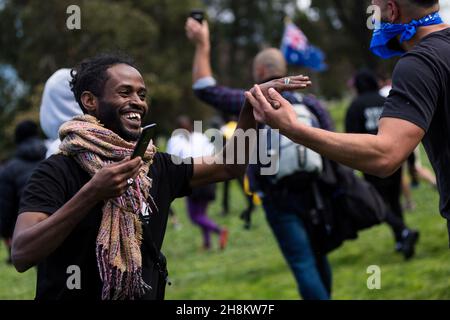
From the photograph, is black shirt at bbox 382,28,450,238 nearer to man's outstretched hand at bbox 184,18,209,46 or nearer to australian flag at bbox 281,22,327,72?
man's outstretched hand at bbox 184,18,209,46

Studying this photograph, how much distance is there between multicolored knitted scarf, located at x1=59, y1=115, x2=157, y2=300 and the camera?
277cm

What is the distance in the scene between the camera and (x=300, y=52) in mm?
10156

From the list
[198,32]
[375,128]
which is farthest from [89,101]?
[375,128]

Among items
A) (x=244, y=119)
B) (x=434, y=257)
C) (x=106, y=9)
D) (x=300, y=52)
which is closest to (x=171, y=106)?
(x=106, y=9)

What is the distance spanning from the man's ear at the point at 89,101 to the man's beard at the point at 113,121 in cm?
5

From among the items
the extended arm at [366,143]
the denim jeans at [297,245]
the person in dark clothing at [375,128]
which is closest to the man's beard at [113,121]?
the extended arm at [366,143]

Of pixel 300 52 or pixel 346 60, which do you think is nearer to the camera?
pixel 300 52

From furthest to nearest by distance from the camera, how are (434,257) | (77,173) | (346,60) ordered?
(346,60)
(434,257)
(77,173)

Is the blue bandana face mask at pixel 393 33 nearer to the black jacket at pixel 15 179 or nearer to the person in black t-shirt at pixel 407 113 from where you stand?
the person in black t-shirt at pixel 407 113

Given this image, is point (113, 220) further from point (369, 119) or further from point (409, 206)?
point (409, 206)

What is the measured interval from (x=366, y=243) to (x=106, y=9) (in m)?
22.2

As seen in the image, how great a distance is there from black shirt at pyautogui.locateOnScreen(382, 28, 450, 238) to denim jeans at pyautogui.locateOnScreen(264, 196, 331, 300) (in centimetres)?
224

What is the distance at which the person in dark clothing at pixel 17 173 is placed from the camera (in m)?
6.34

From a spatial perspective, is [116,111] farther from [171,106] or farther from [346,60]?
[346,60]
